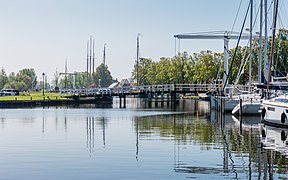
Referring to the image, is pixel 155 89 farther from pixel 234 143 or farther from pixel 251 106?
pixel 234 143

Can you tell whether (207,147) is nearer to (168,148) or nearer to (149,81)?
(168,148)

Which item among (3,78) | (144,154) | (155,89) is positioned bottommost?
(144,154)

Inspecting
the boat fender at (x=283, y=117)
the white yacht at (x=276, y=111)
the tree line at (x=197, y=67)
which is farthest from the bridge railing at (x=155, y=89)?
the boat fender at (x=283, y=117)

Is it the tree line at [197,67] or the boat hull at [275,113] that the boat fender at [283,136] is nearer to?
the boat hull at [275,113]

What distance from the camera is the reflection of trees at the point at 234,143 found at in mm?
22406

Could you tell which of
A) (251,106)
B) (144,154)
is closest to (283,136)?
(144,154)

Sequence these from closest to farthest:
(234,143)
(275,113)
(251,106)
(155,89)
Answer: (234,143) → (275,113) → (251,106) → (155,89)

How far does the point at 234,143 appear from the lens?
31.6 m

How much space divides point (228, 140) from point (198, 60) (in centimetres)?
9899

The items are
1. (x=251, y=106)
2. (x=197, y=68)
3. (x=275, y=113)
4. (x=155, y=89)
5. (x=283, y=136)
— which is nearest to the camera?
(x=283, y=136)

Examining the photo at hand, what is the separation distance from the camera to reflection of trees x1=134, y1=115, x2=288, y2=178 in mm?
22406

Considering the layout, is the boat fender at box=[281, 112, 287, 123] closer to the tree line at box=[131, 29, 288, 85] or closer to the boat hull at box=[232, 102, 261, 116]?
the boat hull at box=[232, 102, 261, 116]

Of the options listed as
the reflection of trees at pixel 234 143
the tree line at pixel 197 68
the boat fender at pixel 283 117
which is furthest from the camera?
the tree line at pixel 197 68

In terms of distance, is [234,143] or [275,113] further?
[275,113]
